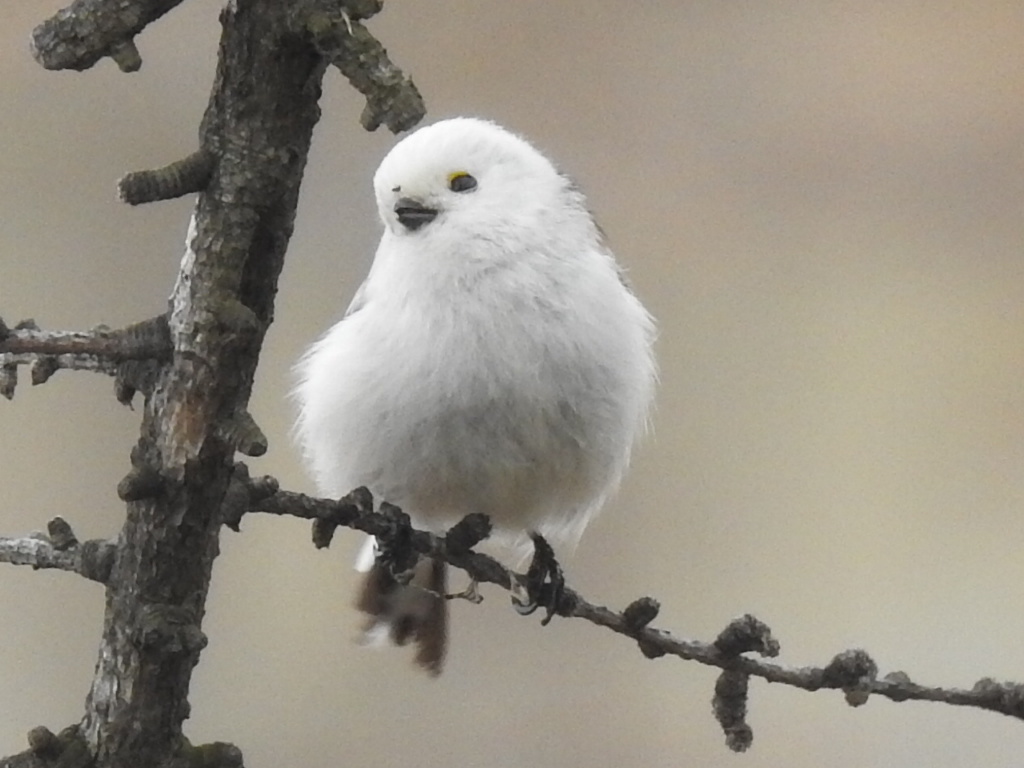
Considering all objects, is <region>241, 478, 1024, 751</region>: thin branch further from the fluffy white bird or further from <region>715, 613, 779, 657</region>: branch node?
the fluffy white bird

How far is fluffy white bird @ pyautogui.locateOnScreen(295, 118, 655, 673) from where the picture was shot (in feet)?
2.36

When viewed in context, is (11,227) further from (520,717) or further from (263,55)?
(263,55)

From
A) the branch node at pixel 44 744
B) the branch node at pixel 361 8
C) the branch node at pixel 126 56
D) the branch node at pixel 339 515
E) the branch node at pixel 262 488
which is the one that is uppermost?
the branch node at pixel 361 8

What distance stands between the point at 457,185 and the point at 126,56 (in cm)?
38

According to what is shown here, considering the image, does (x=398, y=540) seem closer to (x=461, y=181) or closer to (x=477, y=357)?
(x=477, y=357)

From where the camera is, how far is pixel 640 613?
0.62 metres

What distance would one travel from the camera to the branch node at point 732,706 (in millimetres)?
613

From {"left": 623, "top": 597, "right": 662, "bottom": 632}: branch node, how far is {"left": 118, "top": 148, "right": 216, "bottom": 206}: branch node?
0.27 meters

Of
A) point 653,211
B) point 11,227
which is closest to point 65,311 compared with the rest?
point 11,227

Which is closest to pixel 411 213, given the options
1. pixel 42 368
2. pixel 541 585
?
pixel 541 585

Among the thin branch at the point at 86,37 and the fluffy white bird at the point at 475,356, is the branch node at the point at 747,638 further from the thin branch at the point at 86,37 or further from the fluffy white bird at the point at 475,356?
the thin branch at the point at 86,37

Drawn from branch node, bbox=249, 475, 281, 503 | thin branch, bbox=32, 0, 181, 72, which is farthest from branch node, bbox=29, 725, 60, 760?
thin branch, bbox=32, 0, 181, 72

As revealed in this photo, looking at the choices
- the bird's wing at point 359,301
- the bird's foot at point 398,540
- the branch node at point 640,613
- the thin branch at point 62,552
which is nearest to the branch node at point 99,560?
the thin branch at point 62,552

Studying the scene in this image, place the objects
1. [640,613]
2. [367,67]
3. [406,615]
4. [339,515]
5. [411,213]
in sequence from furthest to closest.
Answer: [406,615] < [411,213] < [640,613] < [339,515] < [367,67]
